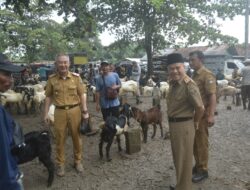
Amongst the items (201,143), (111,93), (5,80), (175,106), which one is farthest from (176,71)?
(111,93)

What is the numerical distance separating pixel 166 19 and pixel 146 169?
15.9m

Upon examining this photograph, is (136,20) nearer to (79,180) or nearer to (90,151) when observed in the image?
(90,151)

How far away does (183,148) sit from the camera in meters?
4.70

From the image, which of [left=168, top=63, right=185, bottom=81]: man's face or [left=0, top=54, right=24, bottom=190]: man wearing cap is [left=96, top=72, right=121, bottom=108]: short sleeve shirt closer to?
[left=168, top=63, right=185, bottom=81]: man's face

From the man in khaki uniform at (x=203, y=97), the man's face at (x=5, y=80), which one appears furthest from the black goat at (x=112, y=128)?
the man's face at (x=5, y=80)

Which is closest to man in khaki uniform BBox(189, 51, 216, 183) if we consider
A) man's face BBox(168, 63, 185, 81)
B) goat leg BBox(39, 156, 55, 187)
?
man's face BBox(168, 63, 185, 81)

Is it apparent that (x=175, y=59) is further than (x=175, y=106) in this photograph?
No

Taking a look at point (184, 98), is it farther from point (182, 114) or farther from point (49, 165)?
point (49, 165)

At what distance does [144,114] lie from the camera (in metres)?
8.40

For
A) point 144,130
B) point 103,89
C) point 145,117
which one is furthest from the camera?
point 144,130

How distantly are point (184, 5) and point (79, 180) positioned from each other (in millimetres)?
17133

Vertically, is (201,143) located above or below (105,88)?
below

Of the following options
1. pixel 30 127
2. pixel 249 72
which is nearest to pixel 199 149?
pixel 30 127

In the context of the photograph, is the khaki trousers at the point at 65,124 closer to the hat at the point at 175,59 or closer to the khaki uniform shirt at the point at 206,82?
the khaki uniform shirt at the point at 206,82
